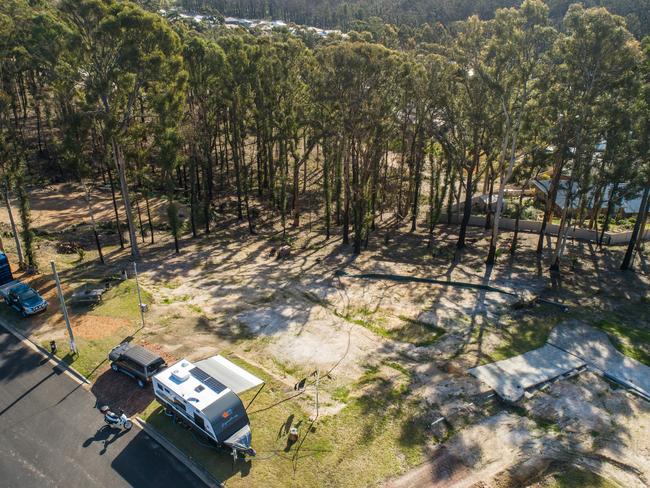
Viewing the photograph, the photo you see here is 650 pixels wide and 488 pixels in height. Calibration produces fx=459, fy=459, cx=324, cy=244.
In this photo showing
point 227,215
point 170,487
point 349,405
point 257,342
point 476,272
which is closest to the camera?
point 170,487

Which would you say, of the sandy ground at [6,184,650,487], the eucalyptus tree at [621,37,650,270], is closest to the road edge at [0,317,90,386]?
the sandy ground at [6,184,650,487]

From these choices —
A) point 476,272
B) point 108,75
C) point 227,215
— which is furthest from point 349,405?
point 227,215

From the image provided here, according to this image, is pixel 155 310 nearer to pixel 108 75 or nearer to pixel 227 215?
pixel 108 75

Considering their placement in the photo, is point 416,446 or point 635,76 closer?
point 416,446

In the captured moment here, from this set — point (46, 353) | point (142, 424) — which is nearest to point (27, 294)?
point (46, 353)

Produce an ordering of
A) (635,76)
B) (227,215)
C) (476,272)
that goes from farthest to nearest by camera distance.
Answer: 1. (227,215)
2. (476,272)
3. (635,76)

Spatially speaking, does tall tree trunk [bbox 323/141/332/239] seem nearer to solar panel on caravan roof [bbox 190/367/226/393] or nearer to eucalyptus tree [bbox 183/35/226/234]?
eucalyptus tree [bbox 183/35/226/234]
